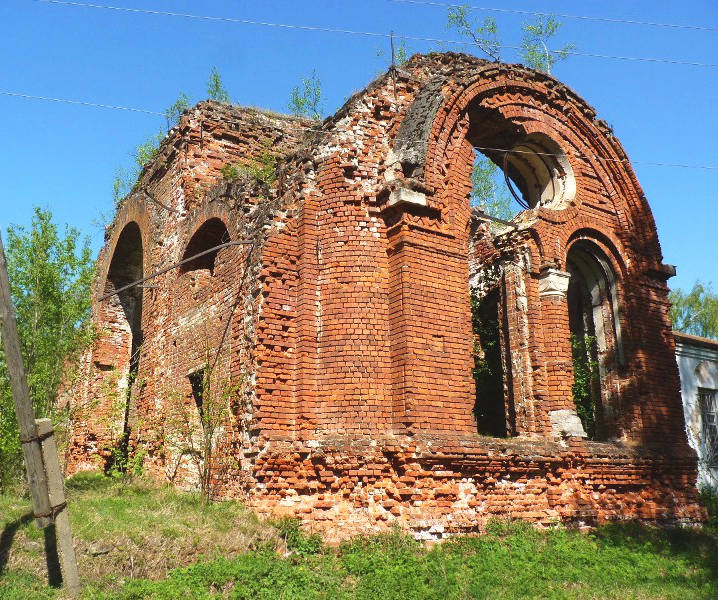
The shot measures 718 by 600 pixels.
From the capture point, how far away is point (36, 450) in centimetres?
645

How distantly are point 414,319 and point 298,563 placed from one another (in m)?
3.26

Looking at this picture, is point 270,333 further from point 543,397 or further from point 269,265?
point 543,397

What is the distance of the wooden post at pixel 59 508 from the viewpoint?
618 centimetres

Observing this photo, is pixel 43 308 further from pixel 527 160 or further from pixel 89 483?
pixel 527 160

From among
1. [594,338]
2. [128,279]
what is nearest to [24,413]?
[594,338]

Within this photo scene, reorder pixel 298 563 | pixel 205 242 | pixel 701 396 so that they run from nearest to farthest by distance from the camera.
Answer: pixel 298 563 < pixel 205 242 < pixel 701 396

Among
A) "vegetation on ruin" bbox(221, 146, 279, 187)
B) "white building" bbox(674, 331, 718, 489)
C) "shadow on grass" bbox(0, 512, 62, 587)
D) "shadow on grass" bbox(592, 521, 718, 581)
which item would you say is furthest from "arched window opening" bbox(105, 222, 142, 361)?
"white building" bbox(674, 331, 718, 489)

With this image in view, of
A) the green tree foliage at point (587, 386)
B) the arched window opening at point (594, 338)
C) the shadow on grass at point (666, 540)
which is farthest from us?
the green tree foliage at point (587, 386)

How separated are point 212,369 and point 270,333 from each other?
1519 mm

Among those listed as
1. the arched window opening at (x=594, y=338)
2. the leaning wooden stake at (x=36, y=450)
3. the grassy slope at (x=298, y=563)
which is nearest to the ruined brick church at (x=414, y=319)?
the arched window opening at (x=594, y=338)

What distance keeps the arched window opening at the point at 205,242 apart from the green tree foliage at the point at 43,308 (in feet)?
5.96

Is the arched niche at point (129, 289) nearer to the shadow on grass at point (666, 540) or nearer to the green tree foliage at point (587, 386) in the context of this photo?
the green tree foliage at point (587, 386)

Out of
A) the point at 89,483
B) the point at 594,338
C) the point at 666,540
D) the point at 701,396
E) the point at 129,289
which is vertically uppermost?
the point at 129,289

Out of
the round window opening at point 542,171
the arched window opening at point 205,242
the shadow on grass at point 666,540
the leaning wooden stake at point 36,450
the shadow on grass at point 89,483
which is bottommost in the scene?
the shadow on grass at point 666,540
